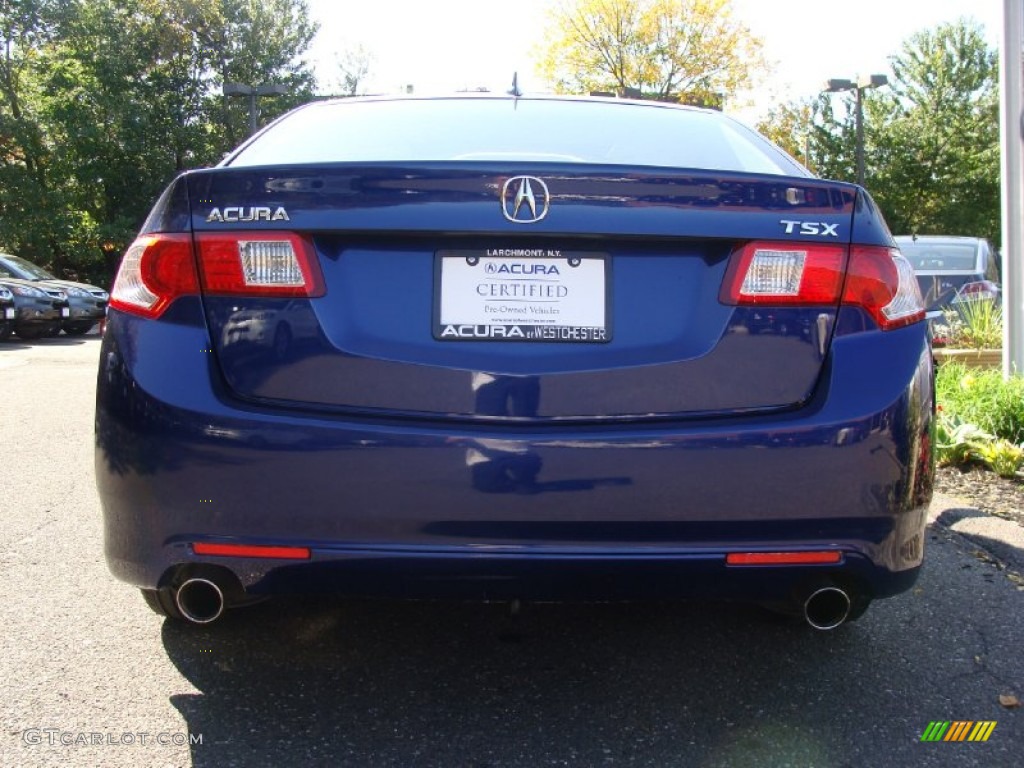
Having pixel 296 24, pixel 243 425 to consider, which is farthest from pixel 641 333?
pixel 296 24

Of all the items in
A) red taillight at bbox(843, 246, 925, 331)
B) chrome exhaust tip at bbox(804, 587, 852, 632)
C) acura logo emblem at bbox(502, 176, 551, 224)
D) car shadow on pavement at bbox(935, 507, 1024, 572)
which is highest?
acura logo emblem at bbox(502, 176, 551, 224)

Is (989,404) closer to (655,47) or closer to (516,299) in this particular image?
(516,299)

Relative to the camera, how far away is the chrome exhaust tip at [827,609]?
233 centimetres

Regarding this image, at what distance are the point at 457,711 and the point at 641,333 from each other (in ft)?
3.61

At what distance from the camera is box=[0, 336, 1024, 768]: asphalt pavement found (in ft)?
7.77

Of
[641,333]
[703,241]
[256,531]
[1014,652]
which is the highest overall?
[703,241]

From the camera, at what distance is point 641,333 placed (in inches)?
85.7

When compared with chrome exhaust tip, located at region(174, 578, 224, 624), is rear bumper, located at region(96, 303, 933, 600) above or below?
above

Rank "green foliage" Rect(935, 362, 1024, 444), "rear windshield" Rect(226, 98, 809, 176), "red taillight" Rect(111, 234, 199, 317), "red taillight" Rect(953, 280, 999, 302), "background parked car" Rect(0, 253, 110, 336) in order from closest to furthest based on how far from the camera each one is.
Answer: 1. "red taillight" Rect(111, 234, 199, 317)
2. "rear windshield" Rect(226, 98, 809, 176)
3. "green foliage" Rect(935, 362, 1024, 444)
4. "red taillight" Rect(953, 280, 999, 302)
5. "background parked car" Rect(0, 253, 110, 336)

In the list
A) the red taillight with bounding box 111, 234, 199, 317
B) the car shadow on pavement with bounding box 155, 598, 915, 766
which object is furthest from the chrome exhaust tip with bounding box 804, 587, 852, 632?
the red taillight with bounding box 111, 234, 199, 317

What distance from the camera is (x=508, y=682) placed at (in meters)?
2.74

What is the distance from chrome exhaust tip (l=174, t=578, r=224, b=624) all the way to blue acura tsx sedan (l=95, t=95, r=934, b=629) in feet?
0.13

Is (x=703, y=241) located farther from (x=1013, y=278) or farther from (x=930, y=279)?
(x=930, y=279)

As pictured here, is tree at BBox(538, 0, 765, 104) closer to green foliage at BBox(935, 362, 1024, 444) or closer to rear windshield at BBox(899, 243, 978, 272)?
rear windshield at BBox(899, 243, 978, 272)
